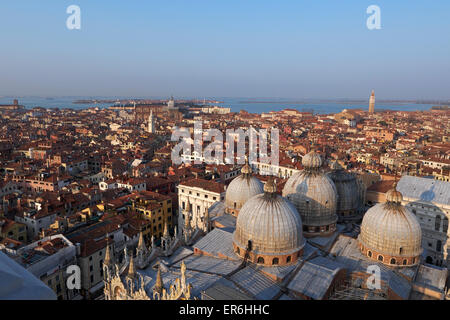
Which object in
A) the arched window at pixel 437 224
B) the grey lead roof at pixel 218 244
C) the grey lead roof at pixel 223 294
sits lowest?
the arched window at pixel 437 224

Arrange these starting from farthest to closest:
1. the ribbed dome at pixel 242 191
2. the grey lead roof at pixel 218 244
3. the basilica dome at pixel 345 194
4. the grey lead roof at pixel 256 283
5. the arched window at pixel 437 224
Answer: the arched window at pixel 437 224 < the ribbed dome at pixel 242 191 < the basilica dome at pixel 345 194 < the grey lead roof at pixel 218 244 < the grey lead roof at pixel 256 283

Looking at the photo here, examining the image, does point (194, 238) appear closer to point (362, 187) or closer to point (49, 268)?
point (49, 268)

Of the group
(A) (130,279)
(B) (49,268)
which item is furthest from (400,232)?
(B) (49,268)

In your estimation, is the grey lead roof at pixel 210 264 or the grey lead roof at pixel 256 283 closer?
the grey lead roof at pixel 256 283

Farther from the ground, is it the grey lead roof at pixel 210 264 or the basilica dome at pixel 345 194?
the basilica dome at pixel 345 194

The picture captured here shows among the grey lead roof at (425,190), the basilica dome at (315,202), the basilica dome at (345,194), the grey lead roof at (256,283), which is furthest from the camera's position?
the grey lead roof at (425,190)

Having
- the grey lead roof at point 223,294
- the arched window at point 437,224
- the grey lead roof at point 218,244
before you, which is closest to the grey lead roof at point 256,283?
the grey lead roof at point 218,244

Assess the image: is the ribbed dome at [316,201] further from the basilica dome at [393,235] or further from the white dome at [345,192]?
the white dome at [345,192]
